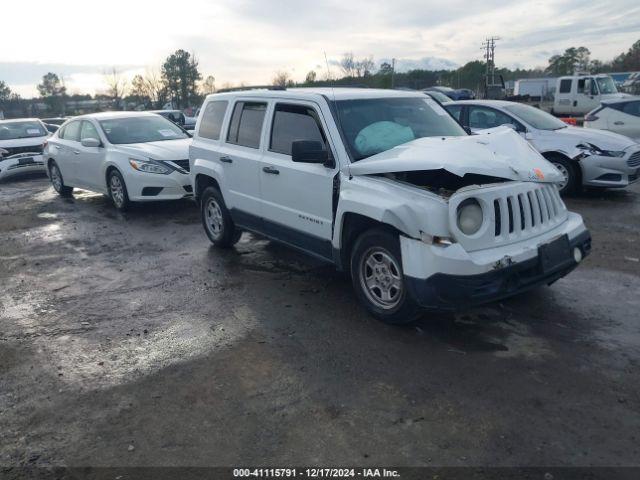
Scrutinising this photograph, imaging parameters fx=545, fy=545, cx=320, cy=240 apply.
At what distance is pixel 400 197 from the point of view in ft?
14.0

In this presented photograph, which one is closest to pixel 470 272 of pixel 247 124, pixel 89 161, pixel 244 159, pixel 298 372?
pixel 298 372

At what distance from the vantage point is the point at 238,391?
379cm

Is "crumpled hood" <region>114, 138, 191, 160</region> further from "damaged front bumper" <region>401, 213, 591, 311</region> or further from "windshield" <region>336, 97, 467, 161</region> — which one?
"damaged front bumper" <region>401, 213, 591, 311</region>

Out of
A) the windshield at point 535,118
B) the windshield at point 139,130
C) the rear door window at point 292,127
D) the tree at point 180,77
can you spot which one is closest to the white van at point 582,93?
the windshield at point 535,118

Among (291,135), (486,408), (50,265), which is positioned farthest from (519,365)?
(50,265)

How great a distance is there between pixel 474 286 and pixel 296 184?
2.15 m

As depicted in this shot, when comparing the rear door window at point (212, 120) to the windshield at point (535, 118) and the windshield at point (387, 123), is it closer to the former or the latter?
the windshield at point (387, 123)

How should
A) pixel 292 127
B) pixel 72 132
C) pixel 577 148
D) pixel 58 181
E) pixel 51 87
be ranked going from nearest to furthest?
pixel 292 127, pixel 577 148, pixel 72 132, pixel 58 181, pixel 51 87

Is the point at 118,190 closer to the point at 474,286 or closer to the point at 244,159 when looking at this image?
the point at 244,159

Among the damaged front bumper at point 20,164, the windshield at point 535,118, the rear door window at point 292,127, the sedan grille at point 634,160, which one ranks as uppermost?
the windshield at point 535,118

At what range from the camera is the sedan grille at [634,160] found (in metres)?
9.00

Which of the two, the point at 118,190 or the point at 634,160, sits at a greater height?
the point at 634,160

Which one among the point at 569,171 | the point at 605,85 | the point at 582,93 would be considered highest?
the point at 605,85

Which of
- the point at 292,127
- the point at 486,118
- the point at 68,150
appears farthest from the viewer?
the point at 68,150
